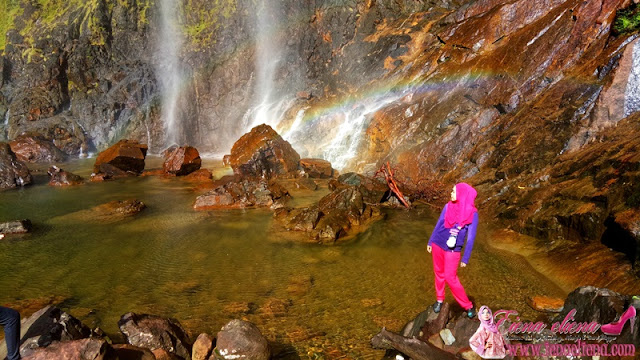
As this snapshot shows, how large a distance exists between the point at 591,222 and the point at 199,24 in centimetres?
4260

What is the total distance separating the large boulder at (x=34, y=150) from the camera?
1089 inches

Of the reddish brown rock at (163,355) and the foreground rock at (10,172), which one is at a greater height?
the foreground rock at (10,172)

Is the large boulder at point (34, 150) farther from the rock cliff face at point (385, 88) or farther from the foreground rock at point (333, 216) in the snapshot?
the foreground rock at point (333, 216)

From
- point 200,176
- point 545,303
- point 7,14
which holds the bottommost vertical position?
point 545,303

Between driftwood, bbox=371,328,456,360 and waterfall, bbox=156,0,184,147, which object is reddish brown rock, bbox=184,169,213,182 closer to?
waterfall, bbox=156,0,184,147

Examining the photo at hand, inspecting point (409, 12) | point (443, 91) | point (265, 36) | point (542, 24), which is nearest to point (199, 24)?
point (265, 36)

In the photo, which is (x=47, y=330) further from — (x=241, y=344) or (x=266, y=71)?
(x=266, y=71)

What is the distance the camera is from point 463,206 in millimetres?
5000

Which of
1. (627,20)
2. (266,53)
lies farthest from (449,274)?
(266,53)

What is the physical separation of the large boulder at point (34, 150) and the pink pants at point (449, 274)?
33.0 metres

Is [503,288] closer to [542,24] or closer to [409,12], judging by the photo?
[542,24]

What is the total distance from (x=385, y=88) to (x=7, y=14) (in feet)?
168

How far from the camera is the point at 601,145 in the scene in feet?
31.6

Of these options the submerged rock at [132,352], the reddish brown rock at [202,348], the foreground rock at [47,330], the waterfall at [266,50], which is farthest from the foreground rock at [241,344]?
the waterfall at [266,50]
